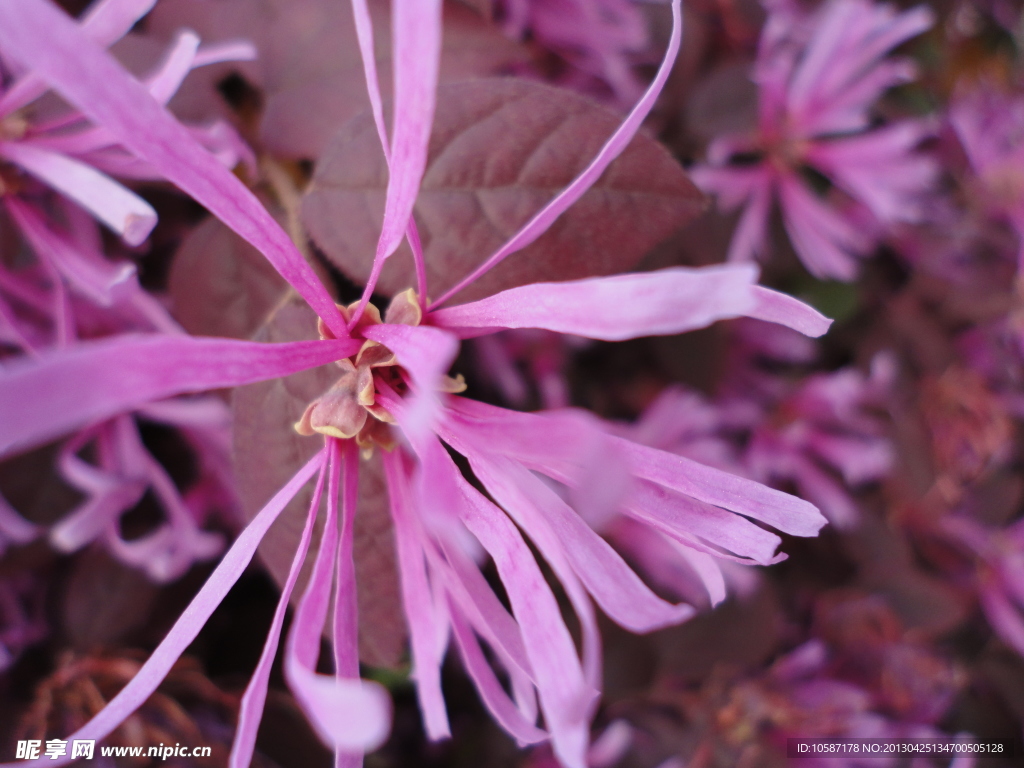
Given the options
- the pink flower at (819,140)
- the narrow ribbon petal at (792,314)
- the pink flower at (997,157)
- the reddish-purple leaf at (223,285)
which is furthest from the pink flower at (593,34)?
the pink flower at (997,157)

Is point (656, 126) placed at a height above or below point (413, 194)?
above

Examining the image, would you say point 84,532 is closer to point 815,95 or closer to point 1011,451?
point 815,95

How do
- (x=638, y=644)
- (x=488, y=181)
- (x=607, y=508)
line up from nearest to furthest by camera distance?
1. (x=607, y=508)
2. (x=488, y=181)
3. (x=638, y=644)

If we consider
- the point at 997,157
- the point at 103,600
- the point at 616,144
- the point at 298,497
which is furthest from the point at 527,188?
the point at 997,157

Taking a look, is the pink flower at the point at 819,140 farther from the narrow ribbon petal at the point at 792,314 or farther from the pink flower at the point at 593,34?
the narrow ribbon petal at the point at 792,314

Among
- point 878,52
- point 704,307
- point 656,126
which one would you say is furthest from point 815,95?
point 704,307

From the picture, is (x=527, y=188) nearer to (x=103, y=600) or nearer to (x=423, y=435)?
(x=423, y=435)
